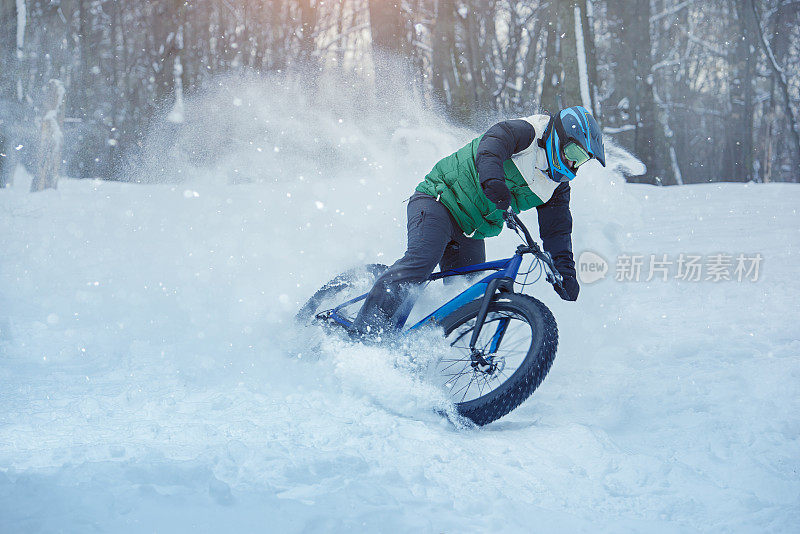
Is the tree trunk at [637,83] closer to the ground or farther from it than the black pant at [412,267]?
farther from it

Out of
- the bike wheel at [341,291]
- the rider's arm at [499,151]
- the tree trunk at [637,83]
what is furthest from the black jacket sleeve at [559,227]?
the tree trunk at [637,83]

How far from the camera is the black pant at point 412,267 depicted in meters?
3.48

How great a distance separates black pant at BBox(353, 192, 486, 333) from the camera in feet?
11.4

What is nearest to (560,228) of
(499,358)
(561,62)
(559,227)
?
(559,227)

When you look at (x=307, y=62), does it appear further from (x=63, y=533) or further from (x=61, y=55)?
(x=63, y=533)

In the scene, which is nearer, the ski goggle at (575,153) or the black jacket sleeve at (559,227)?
the ski goggle at (575,153)

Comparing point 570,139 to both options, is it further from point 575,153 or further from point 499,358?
point 499,358

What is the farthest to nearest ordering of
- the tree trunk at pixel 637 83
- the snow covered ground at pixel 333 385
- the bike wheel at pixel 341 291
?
the tree trunk at pixel 637 83, the bike wheel at pixel 341 291, the snow covered ground at pixel 333 385

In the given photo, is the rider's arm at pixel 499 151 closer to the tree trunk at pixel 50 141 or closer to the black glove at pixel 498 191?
the black glove at pixel 498 191

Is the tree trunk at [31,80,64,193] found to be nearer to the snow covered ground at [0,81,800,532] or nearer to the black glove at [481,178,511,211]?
the snow covered ground at [0,81,800,532]

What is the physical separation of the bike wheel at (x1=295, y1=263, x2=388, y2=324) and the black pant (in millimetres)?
726

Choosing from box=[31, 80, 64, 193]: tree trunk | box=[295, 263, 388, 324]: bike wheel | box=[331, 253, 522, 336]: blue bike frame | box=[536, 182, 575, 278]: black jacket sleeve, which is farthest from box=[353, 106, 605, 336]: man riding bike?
box=[31, 80, 64, 193]: tree trunk

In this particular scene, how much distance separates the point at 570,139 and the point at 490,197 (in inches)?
19.7

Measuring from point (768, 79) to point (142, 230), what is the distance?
15.7m
